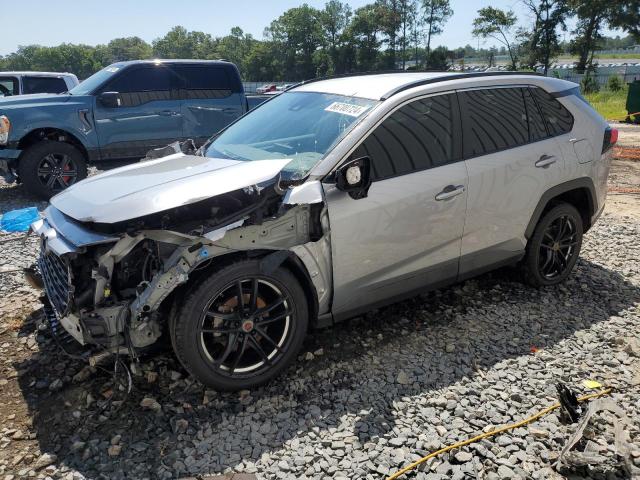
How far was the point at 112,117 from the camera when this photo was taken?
7.92 metres

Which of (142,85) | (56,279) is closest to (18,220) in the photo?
(142,85)

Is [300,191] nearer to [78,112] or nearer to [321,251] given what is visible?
[321,251]

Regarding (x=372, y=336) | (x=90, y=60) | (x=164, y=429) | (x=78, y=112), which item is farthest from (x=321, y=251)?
(x=90, y=60)

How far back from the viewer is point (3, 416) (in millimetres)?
2818

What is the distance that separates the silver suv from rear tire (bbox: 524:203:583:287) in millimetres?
36

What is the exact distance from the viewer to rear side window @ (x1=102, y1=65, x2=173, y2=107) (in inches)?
316

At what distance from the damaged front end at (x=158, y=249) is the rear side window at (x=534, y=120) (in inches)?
81.1

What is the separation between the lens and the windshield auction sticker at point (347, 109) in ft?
10.8

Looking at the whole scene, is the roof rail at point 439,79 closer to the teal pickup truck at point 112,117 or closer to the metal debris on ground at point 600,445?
the metal debris on ground at point 600,445

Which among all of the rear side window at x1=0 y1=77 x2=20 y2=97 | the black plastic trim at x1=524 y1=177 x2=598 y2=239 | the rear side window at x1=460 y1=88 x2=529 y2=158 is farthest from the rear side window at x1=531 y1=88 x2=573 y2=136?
the rear side window at x1=0 y1=77 x2=20 y2=97

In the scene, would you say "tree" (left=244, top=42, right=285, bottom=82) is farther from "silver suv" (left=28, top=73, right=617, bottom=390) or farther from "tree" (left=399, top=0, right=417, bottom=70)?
"silver suv" (left=28, top=73, right=617, bottom=390)

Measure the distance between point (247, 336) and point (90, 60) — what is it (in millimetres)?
132831

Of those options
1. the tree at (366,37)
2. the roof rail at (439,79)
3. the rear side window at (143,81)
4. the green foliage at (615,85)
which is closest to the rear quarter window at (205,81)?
the rear side window at (143,81)

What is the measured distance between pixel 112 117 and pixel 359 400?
6770mm
